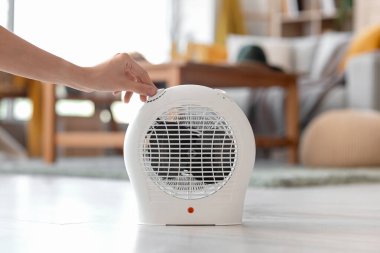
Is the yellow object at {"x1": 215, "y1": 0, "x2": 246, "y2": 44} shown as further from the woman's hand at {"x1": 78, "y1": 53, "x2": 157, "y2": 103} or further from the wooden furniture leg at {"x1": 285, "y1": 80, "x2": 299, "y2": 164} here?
the woman's hand at {"x1": 78, "y1": 53, "x2": 157, "y2": 103}

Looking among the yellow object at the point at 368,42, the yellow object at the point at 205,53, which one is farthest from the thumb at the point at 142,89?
the yellow object at the point at 205,53

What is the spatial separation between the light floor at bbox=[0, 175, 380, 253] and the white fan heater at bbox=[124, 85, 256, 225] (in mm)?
45

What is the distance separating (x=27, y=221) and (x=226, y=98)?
1.50 ft

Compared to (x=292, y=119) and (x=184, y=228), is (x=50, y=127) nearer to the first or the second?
(x=292, y=119)

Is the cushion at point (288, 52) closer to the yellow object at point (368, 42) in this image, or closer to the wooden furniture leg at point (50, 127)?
the yellow object at point (368, 42)

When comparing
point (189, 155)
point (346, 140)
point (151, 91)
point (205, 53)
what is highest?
point (205, 53)

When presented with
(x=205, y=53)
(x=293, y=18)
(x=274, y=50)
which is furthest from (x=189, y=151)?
(x=293, y=18)

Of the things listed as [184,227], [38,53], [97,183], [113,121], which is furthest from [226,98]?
[113,121]

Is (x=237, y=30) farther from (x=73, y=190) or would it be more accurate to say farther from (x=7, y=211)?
(x=7, y=211)

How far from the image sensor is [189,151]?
1.27 meters

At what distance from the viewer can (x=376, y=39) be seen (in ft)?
13.1

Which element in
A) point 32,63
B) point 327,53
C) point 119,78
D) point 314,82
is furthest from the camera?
point 327,53

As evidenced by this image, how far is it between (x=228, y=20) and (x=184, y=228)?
5009 millimetres

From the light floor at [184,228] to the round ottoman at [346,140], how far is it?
1.33 metres
